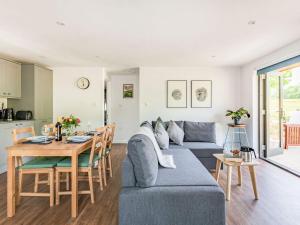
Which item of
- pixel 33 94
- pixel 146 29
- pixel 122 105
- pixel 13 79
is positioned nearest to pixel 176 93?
pixel 122 105

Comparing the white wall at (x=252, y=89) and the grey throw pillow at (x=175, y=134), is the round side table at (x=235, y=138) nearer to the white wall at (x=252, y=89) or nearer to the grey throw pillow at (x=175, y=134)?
the white wall at (x=252, y=89)

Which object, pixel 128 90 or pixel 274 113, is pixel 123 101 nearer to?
pixel 128 90

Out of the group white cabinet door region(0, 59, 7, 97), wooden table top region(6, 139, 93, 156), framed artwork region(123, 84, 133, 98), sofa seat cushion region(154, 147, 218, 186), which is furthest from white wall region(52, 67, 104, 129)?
sofa seat cushion region(154, 147, 218, 186)

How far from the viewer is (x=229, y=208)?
2.33m

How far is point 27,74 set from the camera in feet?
15.3

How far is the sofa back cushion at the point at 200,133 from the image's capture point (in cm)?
428

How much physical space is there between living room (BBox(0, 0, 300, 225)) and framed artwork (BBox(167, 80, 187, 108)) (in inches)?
1.1

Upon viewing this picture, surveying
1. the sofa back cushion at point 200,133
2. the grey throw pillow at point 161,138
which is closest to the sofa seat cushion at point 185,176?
the grey throw pillow at point 161,138

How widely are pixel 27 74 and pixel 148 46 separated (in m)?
3.13

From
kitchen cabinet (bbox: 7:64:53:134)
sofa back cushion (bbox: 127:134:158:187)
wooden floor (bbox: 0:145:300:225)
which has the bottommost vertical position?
wooden floor (bbox: 0:145:300:225)

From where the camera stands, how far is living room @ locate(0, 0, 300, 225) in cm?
206

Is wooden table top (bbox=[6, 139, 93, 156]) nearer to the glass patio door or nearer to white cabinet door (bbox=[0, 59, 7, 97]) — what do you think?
white cabinet door (bbox=[0, 59, 7, 97])

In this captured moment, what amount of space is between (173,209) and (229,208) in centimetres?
101

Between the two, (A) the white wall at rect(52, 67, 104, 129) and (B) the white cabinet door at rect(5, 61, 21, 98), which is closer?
(B) the white cabinet door at rect(5, 61, 21, 98)
